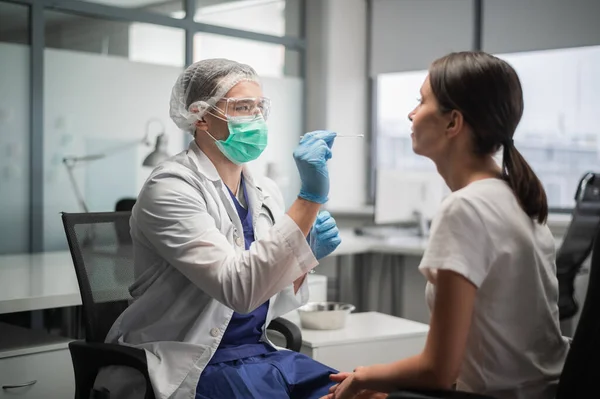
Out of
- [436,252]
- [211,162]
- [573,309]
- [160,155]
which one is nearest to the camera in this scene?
[436,252]

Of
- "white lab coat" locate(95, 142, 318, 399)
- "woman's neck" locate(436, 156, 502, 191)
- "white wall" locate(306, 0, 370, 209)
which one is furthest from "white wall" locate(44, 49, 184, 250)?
"woman's neck" locate(436, 156, 502, 191)

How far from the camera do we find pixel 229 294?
5.26 feet

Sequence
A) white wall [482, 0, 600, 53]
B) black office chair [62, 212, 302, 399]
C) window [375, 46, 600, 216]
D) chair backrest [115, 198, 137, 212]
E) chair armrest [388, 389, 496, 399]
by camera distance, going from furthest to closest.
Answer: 1. window [375, 46, 600, 216]
2. white wall [482, 0, 600, 53]
3. chair backrest [115, 198, 137, 212]
4. black office chair [62, 212, 302, 399]
5. chair armrest [388, 389, 496, 399]

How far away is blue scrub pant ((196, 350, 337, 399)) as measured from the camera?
1653mm

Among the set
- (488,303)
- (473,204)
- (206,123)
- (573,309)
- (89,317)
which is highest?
(206,123)

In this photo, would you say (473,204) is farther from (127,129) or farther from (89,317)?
(127,129)

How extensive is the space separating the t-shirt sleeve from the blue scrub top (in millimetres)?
697

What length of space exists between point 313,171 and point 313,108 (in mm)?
3929

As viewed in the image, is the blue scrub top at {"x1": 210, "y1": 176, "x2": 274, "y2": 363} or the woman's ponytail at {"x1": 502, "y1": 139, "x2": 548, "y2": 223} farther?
the blue scrub top at {"x1": 210, "y1": 176, "x2": 274, "y2": 363}

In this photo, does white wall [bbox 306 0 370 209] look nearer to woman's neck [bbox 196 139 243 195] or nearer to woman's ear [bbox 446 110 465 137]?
woman's neck [bbox 196 139 243 195]

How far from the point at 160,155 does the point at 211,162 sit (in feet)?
6.75

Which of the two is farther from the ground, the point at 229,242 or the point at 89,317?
the point at 229,242

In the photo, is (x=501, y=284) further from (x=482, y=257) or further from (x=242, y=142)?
(x=242, y=142)

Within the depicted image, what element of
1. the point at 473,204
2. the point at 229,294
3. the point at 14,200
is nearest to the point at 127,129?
the point at 14,200
